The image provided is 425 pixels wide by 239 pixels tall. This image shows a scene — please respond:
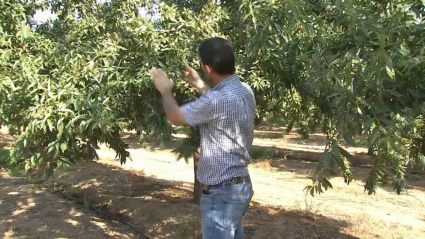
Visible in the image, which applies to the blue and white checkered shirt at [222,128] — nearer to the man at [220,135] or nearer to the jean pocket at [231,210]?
the man at [220,135]

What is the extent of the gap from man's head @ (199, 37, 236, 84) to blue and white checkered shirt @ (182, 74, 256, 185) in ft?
0.15

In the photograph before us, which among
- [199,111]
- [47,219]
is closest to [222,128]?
[199,111]

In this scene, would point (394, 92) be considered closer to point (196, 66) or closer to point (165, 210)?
point (196, 66)

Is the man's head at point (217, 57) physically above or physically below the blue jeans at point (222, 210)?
above

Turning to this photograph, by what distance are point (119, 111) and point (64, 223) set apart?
12.2 ft

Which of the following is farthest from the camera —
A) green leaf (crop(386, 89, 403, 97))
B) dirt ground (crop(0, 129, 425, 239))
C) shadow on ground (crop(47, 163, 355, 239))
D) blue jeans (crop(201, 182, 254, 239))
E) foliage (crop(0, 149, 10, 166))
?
foliage (crop(0, 149, 10, 166))

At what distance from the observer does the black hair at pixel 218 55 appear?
7.10 ft

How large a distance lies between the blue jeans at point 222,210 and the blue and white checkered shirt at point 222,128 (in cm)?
6

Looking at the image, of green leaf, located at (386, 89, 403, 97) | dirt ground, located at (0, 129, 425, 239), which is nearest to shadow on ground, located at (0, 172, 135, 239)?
dirt ground, located at (0, 129, 425, 239)

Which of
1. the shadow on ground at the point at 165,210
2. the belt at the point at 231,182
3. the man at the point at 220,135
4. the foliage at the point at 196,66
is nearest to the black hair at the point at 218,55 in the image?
the man at the point at 220,135

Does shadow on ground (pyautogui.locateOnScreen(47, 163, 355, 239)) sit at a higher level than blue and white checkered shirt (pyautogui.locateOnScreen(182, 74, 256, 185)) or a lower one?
lower

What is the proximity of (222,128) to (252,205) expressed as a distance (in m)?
5.45

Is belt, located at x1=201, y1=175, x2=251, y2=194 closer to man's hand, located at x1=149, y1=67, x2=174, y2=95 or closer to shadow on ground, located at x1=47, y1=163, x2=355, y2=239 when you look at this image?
man's hand, located at x1=149, y1=67, x2=174, y2=95

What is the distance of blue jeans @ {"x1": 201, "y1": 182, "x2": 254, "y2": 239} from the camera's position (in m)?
2.14
